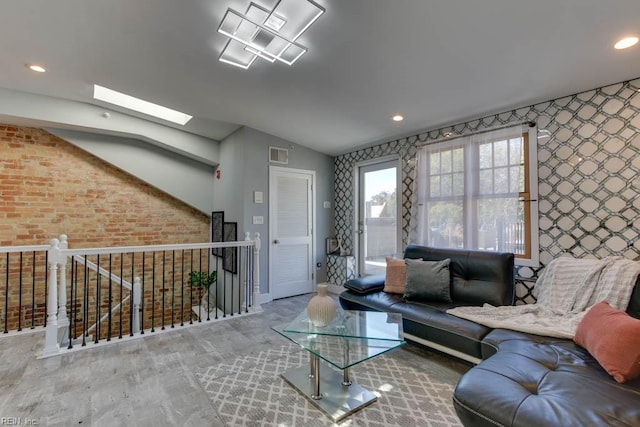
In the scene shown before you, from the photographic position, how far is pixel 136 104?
13.4 ft

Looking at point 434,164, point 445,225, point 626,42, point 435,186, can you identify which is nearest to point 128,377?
point 445,225

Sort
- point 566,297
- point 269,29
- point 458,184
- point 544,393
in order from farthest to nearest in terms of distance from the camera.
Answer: point 458,184, point 566,297, point 269,29, point 544,393

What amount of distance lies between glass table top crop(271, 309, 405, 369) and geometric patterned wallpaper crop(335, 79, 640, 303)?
69.4 inches

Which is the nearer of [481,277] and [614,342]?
[614,342]

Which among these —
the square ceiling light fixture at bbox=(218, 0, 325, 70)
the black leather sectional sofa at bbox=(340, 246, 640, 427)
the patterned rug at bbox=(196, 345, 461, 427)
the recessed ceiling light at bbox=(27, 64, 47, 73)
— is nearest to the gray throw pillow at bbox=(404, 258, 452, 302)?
the black leather sectional sofa at bbox=(340, 246, 640, 427)

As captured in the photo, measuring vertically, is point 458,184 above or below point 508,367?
above

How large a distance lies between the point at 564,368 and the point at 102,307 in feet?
18.2

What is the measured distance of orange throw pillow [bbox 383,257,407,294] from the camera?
3.09 meters

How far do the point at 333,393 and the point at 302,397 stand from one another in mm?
209

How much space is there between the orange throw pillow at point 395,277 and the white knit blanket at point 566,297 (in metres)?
0.67

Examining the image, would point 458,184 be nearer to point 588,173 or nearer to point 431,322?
point 588,173

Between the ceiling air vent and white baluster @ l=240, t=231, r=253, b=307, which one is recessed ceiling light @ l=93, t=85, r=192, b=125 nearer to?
the ceiling air vent

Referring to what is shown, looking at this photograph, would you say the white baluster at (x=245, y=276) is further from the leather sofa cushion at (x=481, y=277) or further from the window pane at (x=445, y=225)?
the leather sofa cushion at (x=481, y=277)

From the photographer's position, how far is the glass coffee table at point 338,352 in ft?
5.99
